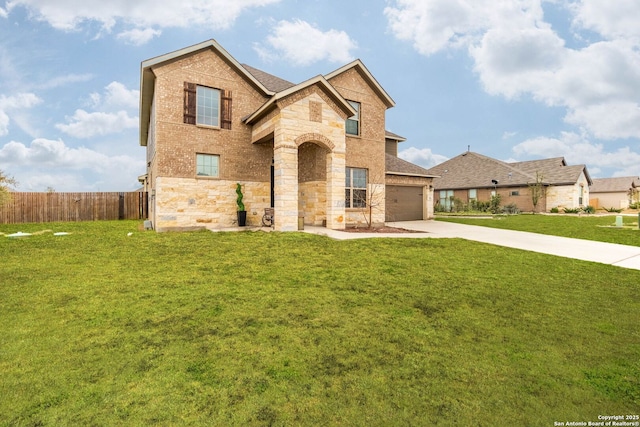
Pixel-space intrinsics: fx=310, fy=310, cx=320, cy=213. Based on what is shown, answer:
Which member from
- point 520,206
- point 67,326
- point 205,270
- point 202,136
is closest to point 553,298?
point 205,270

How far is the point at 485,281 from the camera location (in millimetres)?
6047

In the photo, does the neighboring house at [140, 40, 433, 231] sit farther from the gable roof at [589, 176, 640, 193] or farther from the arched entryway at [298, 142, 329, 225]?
the gable roof at [589, 176, 640, 193]

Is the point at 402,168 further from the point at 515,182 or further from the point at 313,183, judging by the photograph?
the point at 515,182

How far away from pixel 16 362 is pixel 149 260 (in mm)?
4631

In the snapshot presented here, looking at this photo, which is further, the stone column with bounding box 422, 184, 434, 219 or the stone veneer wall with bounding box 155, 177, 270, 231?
the stone column with bounding box 422, 184, 434, 219

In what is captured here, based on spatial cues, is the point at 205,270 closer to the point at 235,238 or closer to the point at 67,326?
the point at 67,326

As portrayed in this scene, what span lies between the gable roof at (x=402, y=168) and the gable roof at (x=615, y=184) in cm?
4473

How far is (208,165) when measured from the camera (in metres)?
13.9

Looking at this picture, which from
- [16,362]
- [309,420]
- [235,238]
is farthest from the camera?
[235,238]

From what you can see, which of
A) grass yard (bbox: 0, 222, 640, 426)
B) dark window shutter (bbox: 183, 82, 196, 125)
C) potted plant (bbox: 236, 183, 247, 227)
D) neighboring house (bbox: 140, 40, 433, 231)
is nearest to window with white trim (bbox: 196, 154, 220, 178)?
neighboring house (bbox: 140, 40, 433, 231)

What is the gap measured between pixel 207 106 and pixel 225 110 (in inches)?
30.6

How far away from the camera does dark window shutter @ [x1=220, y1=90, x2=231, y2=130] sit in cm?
1409

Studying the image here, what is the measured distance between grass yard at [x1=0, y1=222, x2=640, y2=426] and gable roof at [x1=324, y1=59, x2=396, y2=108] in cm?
1238

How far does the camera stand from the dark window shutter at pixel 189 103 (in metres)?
13.3
